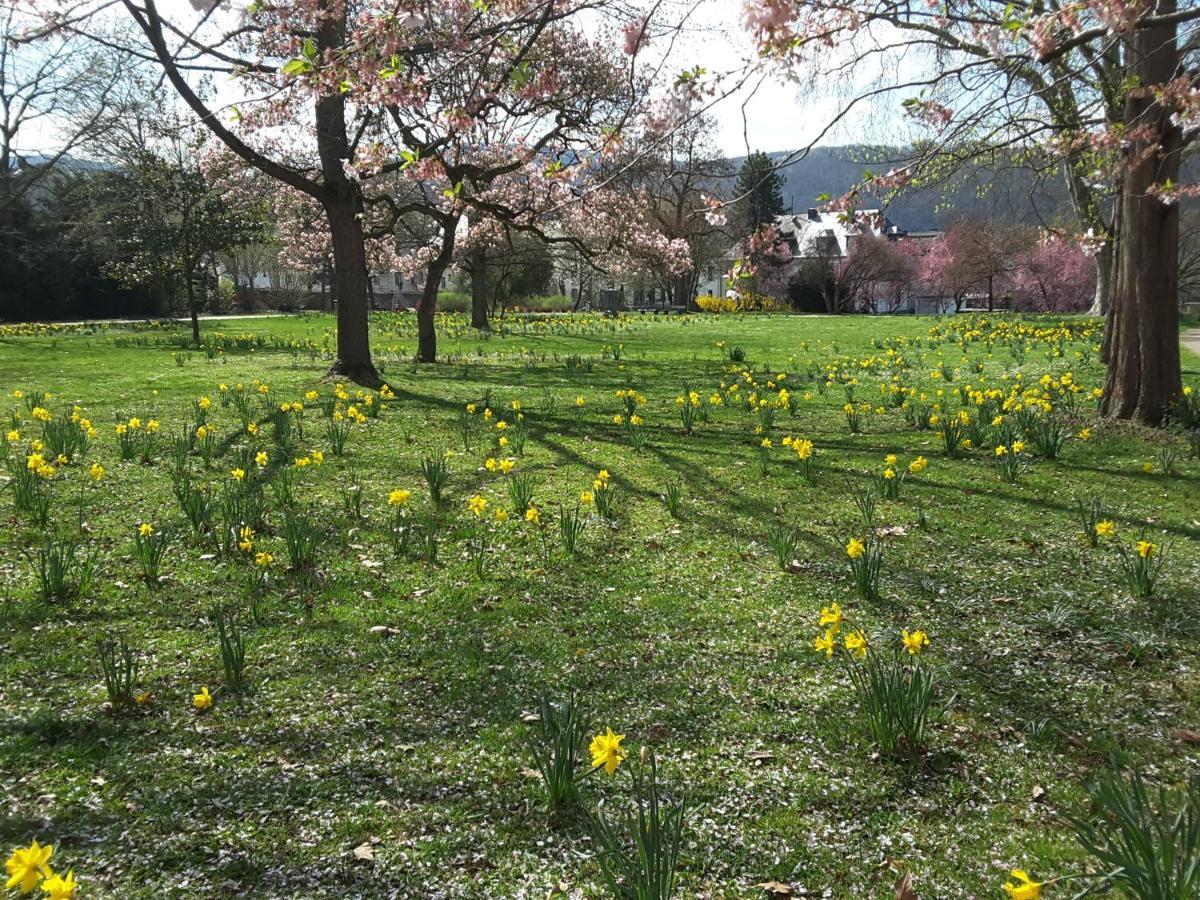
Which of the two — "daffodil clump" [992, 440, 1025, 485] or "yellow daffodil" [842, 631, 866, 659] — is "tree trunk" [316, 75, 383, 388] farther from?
"yellow daffodil" [842, 631, 866, 659]

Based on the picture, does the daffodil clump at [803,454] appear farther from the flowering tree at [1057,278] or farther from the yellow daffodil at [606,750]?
the flowering tree at [1057,278]

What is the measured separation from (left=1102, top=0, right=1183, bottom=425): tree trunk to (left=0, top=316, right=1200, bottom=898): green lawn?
0.92 meters

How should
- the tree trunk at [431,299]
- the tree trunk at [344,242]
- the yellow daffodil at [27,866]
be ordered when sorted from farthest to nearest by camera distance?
the tree trunk at [431,299]
the tree trunk at [344,242]
the yellow daffodil at [27,866]

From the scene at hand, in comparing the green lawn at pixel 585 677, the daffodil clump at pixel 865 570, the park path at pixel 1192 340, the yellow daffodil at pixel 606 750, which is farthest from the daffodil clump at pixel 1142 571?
the park path at pixel 1192 340

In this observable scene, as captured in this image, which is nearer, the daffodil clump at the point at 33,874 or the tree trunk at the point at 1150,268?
the daffodil clump at the point at 33,874

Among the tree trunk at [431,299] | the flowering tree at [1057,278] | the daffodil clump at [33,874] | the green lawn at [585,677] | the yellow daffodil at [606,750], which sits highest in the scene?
the flowering tree at [1057,278]

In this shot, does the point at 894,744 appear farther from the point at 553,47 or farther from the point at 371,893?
the point at 553,47

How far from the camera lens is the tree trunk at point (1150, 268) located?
23.7 ft

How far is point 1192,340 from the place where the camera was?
18453mm

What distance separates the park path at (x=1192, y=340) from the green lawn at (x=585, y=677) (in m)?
12.2

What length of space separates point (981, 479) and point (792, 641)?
3558mm

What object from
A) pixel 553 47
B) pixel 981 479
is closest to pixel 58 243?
pixel 553 47

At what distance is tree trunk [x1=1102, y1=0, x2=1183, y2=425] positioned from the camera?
7.23 meters

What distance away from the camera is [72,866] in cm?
213
